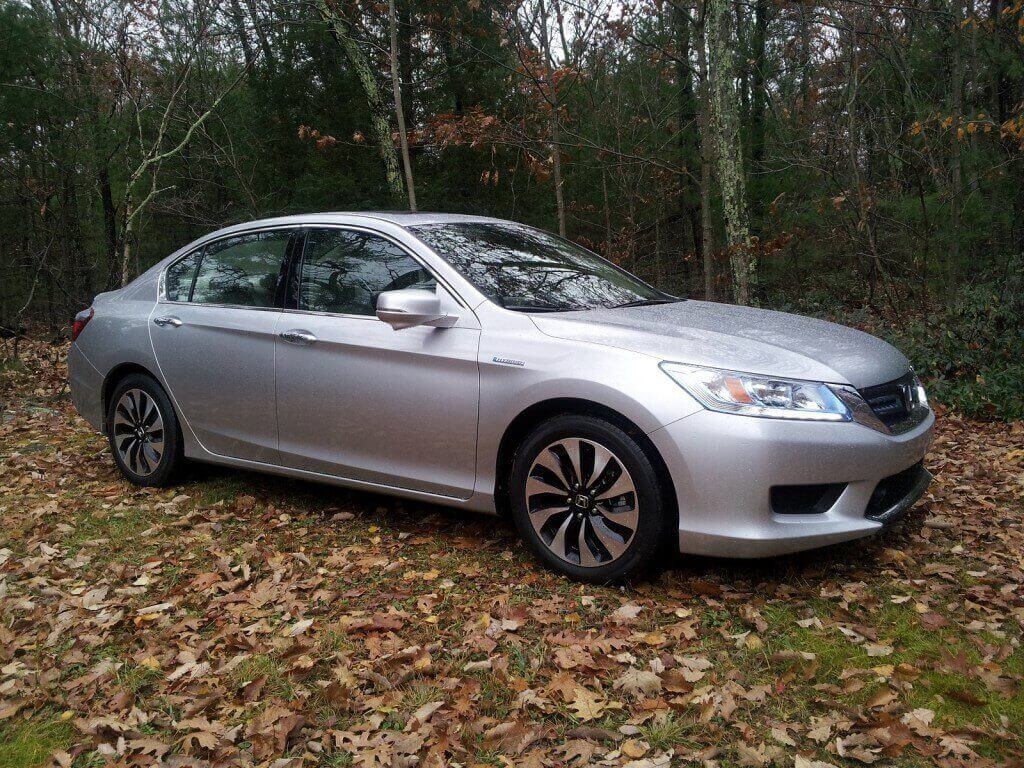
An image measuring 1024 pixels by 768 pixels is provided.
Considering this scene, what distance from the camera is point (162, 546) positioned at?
446 centimetres

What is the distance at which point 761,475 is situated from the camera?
3.22 m

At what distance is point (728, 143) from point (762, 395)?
571cm

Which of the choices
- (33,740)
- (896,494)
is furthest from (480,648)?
(896,494)

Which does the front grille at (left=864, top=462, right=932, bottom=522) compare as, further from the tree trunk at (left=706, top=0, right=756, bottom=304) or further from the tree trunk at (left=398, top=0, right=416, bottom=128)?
the tree trunk at (left=398, top=0, right=416, bottom=128)

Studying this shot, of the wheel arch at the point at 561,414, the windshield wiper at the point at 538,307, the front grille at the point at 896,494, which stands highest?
the windshield wiper at the point at 538,307

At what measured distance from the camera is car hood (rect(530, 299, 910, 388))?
340 centimetres

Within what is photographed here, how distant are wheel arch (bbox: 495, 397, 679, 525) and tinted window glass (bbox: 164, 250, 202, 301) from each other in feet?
8.39

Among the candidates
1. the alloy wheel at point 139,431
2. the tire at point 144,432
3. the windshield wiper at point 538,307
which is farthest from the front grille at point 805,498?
the alloy wheel at point 139,431

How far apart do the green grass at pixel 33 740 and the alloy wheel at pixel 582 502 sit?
199 cm

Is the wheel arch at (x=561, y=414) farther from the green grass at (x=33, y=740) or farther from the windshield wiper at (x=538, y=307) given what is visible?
the green grass at (x=33, y=740)

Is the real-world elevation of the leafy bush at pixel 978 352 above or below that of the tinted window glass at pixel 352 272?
below

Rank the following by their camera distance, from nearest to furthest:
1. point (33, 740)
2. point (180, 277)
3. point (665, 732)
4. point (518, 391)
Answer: point (665, 732) < point (33, 740) < point (518, 391) < point (180, 277)

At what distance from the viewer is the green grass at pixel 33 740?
8.79 feet

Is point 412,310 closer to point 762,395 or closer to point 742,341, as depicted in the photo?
point 742,341
